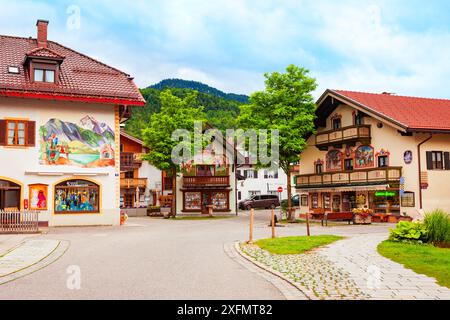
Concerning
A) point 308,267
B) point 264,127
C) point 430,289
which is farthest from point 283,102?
point 430,289

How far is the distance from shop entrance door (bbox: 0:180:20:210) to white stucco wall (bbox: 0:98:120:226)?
35 cm

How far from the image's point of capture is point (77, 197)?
96.3 ft

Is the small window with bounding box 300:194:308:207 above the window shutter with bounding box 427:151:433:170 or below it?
below

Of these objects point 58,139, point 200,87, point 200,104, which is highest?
point 200,87

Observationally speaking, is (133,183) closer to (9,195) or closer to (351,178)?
(351,178)

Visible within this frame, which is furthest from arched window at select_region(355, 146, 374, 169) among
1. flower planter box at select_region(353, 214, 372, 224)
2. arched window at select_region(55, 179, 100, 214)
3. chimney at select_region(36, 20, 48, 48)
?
chimney at select_region(36, 20, 48, 48)

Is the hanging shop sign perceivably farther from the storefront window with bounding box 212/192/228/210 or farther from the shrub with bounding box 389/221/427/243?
the storefront window with bounding box 212/192/228/210

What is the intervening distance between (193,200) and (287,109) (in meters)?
17.1

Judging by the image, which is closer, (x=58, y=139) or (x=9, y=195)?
(x=9, y=195)

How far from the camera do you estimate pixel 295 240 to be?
62.7ft

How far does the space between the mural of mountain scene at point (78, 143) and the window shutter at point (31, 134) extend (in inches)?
14.6

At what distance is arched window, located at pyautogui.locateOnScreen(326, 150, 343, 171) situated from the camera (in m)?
41.8

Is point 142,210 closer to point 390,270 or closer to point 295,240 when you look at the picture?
point 295,240

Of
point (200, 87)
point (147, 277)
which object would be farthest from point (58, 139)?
point (200, 87)
